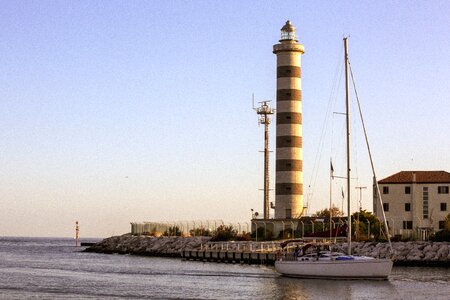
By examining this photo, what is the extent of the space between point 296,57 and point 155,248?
27595 mm

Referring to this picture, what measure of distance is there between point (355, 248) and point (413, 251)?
4.79m

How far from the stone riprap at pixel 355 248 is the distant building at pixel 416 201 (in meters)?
16.9

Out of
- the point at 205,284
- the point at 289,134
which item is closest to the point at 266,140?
the point at 289,134

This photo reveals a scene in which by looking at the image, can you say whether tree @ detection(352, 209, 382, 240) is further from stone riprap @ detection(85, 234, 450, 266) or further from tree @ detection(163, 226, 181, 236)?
tree @ detection(163, 226, 181, 236)

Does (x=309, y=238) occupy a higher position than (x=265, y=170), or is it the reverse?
(x=265, y=170)

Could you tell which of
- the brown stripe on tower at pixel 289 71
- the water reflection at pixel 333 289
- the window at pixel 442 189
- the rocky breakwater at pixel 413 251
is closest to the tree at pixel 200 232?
the brown stripe on tower at pixel 289 71

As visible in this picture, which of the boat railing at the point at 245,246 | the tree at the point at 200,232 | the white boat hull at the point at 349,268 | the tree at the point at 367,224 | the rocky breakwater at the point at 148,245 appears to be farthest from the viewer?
the tree at the point at 200,232

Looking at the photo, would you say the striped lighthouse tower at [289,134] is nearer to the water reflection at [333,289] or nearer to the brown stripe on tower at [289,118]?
the brown stripe on tower at [289,118]

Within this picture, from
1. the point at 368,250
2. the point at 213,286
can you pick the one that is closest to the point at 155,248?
the point at 368,250

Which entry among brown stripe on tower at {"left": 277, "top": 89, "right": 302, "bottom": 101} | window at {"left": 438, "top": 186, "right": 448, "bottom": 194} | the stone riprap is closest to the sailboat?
the stone riprap

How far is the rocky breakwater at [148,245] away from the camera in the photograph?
8931 centimetres

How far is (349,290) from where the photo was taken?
47.4 metres

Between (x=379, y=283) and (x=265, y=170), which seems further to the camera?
(x=265, y=170)

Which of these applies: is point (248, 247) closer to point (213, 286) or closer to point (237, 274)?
point (237, 274)
